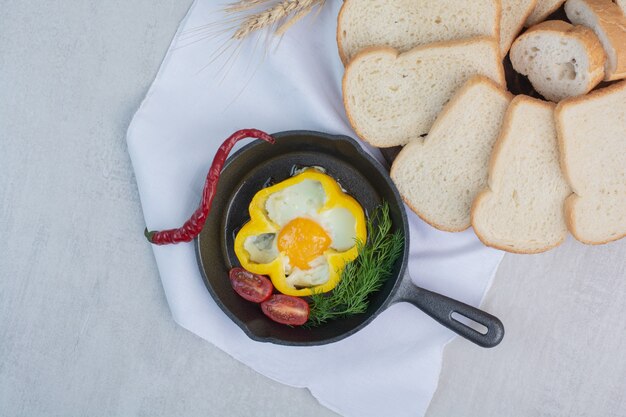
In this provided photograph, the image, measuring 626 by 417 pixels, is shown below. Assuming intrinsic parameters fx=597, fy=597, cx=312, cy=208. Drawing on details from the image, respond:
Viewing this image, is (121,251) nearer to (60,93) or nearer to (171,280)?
(171,280)

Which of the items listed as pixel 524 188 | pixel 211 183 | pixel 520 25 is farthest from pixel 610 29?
pixel 211 183

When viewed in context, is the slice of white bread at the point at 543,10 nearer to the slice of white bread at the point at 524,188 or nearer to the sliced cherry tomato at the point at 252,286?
the slice of white bread at the point at 524,188

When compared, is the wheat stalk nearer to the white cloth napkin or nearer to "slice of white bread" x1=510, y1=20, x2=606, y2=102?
the white cloth napkin

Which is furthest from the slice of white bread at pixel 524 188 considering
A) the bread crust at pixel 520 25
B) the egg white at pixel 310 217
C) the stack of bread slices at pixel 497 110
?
the egg white at pixel 310 217

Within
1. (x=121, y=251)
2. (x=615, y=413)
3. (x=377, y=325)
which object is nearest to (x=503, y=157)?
(x=377, y=325)

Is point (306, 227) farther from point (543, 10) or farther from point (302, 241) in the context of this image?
point (543, 10)

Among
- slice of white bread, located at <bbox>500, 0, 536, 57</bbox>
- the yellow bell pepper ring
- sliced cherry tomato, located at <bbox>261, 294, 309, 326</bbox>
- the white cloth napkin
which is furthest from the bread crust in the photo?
sliced cherry tomato, located at <bbox>261, 294, 309, 326</bbox>
